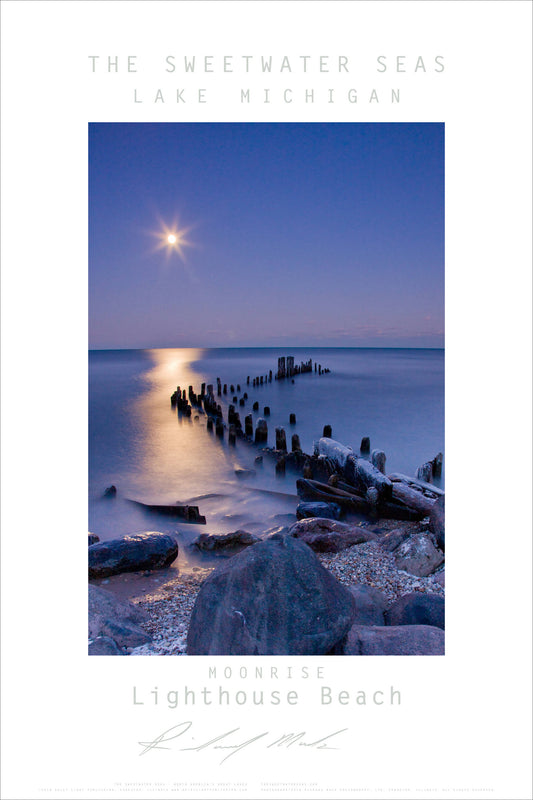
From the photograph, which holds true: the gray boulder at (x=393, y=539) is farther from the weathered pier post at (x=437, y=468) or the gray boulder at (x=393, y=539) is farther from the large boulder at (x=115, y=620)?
the weathered pier post at (x=437, y=468)

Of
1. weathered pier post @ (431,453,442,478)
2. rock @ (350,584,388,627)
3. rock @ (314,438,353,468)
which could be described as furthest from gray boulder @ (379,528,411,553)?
weathered pier post @ (431,453,442,478)

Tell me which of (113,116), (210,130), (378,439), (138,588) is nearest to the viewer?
(113,116)

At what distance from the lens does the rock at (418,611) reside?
113 inches

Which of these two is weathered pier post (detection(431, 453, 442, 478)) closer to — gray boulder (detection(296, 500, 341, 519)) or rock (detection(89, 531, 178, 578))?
gray boulder (detection(296, 500, 341, 519))

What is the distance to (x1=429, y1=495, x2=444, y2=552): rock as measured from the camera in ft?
13.6

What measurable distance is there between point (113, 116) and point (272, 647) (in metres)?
3.73

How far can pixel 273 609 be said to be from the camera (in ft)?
7.78

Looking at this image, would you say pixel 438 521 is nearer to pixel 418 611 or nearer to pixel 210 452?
pixel 418 611
